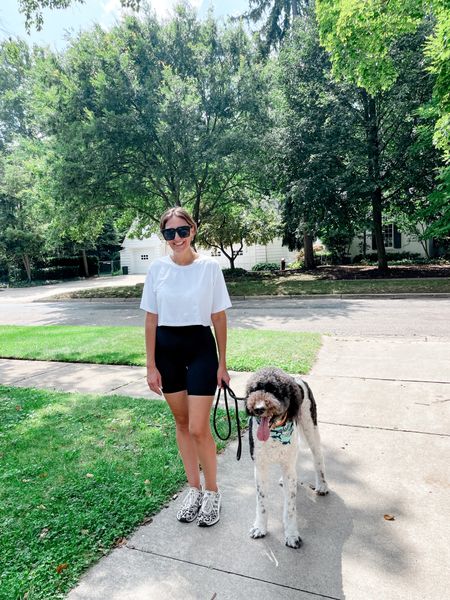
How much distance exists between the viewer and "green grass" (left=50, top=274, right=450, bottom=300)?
14336mm

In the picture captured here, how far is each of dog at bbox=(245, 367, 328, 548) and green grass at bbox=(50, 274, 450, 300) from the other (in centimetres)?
1290

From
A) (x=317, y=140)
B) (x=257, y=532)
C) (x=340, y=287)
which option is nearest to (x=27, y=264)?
(x=317, y=140)

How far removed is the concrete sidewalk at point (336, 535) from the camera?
207cm

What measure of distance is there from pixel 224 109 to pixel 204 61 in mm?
2130

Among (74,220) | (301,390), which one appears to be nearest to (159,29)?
(74,220)

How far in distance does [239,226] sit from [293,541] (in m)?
20.4

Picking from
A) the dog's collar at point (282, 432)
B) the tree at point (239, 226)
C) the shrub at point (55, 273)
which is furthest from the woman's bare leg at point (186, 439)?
the shrub at point (55, 273)

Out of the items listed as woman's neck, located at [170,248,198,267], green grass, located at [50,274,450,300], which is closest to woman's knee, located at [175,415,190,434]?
woman's neck, located at [170,248,198,267]

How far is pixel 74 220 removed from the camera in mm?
17812

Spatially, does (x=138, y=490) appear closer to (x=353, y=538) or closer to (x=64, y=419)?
(x=353, y=538)

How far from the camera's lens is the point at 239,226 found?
22062mm

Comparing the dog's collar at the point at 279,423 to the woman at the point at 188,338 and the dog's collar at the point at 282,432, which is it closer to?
the dog's collar at the point at 282,432

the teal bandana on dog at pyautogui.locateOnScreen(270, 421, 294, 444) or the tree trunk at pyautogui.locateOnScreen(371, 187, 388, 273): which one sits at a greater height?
the tree trunk at pyautogui.locateOnScreen(371, 187, 388, 273)

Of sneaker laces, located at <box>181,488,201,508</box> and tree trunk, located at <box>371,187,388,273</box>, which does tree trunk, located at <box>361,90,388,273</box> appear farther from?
sneaker laces, located at <box>181,488,201,508</box>
